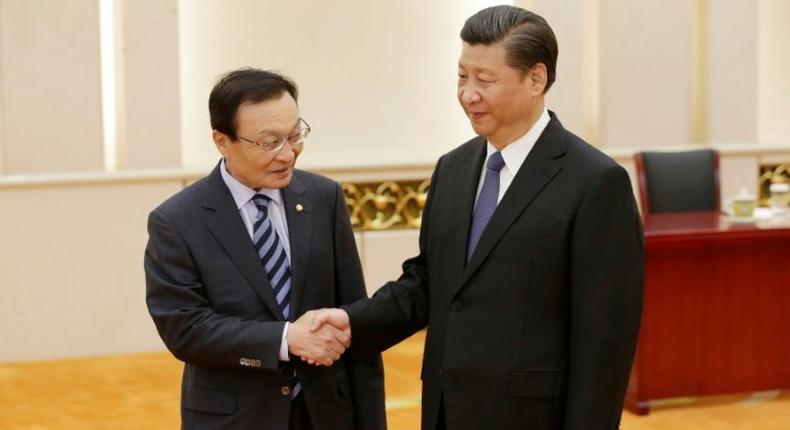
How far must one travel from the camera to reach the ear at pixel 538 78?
2.44 meters

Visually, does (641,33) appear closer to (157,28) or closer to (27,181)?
(157,28)

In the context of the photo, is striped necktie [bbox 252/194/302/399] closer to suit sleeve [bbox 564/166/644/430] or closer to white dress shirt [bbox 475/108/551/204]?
white dress shirt [bbox 475/108/551/204]

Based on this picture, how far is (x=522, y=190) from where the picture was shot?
97.0 inches

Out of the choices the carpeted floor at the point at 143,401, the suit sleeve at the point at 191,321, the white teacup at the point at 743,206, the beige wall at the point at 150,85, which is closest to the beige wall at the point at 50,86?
the beige wall at the point at 150,85

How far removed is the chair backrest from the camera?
6.22 meters

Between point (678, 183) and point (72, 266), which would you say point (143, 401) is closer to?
point (72, 266)

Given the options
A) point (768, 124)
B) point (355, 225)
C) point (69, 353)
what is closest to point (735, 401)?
point (355, 225)

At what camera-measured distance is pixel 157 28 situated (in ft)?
21.6

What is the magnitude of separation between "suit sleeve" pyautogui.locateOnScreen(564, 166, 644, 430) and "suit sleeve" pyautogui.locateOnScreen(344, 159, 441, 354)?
45 centimetres

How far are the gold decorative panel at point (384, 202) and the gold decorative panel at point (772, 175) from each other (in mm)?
2116

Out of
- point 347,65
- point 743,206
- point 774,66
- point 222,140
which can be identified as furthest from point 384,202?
point 222,140

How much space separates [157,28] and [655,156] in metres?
2.81

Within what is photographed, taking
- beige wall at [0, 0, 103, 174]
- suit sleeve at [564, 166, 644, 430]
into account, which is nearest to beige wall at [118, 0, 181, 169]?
beige wall at [0, 0, 103, 174]

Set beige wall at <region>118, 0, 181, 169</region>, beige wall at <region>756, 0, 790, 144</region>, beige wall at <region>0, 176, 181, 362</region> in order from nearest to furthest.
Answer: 1. beige wall at <region>0, 176, 181, 362</region>
2. beige wall at <region>118, 0, 181, 169</region>
3. beige wall at <region>756, 0, 790, 144</region>
